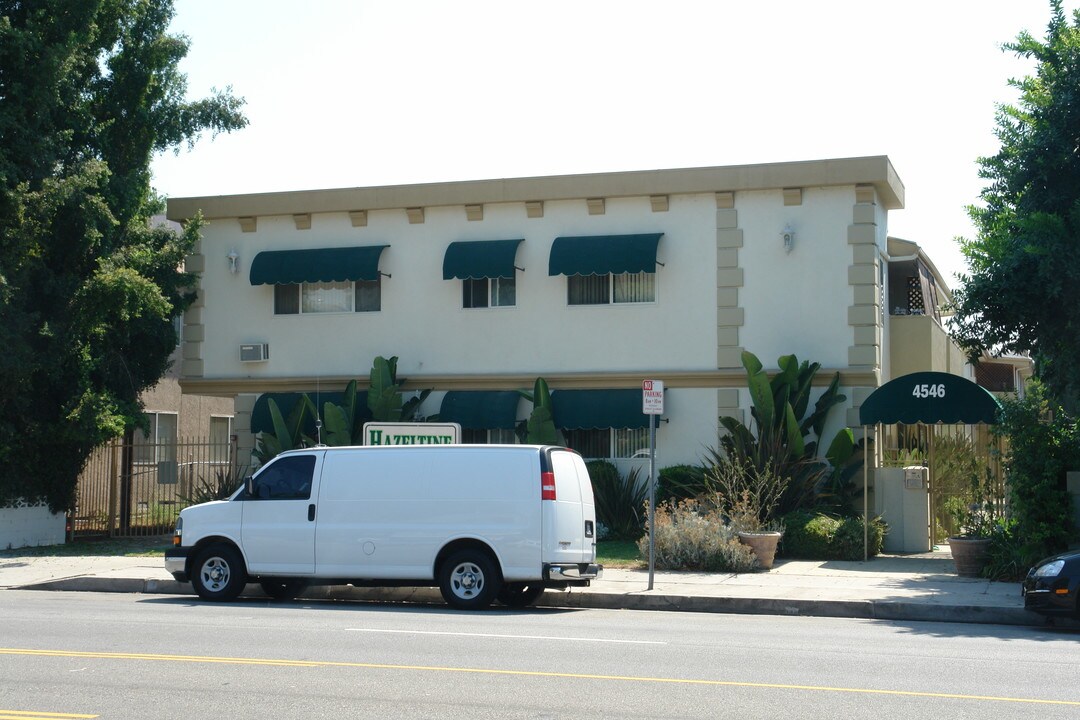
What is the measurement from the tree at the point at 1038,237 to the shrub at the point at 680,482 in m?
5.44

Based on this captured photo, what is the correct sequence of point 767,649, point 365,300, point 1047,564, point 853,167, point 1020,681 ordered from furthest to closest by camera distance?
point 365,300 < point 853,167 < point 1047,564 < point 767,649 < point 1020,681

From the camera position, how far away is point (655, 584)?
16.4 m

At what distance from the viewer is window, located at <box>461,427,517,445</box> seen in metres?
23.7

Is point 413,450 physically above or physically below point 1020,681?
above

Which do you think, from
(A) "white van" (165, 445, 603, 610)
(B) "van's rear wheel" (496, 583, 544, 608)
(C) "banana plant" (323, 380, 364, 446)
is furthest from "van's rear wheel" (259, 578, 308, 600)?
Result: (C) "banana plant" (323, 380, 364, 446)

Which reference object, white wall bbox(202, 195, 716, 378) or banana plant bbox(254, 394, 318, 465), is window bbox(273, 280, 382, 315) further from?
banana plant bbox(254, 394, 318, 465)

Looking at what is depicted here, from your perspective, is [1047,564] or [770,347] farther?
[770,347]

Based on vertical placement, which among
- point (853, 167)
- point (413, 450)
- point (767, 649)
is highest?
point (853, 167)

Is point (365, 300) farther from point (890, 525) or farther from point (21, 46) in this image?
point (890, 525)

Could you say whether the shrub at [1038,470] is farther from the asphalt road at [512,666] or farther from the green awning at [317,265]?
the green awning at [317,265]

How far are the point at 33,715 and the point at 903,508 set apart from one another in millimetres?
15814

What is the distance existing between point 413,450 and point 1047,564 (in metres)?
7.40

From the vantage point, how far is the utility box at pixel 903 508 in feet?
66.9

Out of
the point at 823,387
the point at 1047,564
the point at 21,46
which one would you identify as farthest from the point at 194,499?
the point at 1047,564
